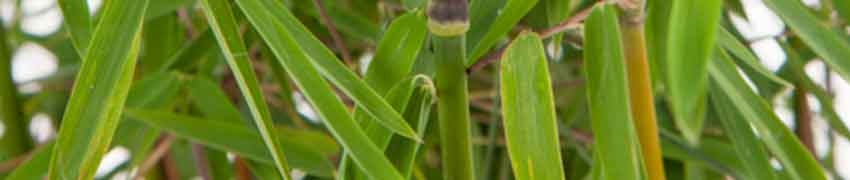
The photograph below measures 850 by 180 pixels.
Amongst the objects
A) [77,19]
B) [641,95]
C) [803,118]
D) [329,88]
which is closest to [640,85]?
[641,95]

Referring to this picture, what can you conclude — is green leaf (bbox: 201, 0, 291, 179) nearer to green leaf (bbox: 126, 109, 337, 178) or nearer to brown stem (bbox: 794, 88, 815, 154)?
green leaf (bbox: 126, 109, 337, 178)

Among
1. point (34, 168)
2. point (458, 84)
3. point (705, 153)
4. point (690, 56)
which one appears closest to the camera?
point (690, 56)

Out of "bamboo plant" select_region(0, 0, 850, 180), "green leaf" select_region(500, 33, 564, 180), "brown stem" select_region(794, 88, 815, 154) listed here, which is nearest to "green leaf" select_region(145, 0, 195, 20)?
"bamboo plant" select_region(0, 0, 850, 180)

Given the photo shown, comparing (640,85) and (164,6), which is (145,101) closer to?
(164,6)

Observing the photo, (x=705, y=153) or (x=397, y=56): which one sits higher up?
(x=397, y=56)

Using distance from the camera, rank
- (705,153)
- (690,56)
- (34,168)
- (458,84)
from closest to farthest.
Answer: (690,56) < (458,84) < (34,168) < (705,153)

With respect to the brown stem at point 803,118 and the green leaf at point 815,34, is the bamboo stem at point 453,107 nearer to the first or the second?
the green leaf at point 815,34
